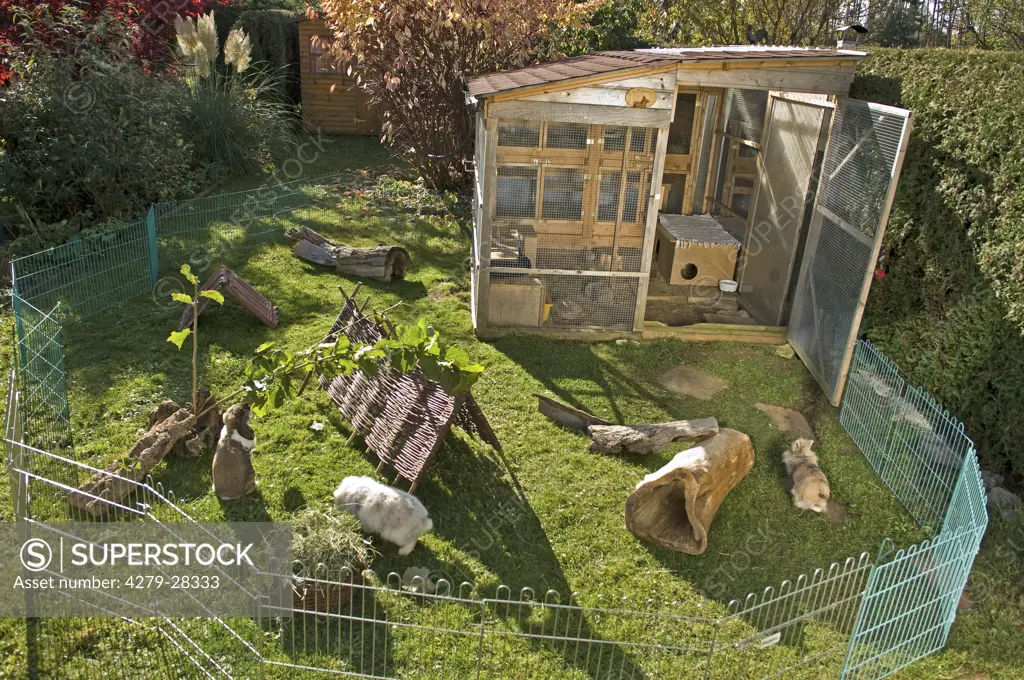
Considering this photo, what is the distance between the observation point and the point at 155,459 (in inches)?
287

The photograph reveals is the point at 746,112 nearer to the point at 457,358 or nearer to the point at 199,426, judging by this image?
the point at 457,358

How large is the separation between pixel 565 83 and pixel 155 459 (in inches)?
229

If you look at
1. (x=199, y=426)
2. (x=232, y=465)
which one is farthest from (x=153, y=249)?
(x=232, y=465)

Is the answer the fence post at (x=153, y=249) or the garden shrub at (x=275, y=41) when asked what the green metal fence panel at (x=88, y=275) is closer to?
the fence post at (x=153, y=249)

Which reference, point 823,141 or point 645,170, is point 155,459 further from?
point 823,141

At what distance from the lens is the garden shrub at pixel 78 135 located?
12.6 meters

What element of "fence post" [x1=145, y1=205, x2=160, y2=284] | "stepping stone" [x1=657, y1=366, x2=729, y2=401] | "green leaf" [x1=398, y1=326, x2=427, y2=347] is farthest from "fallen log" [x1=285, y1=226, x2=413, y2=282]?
"green leaf" [x1=398, y1=326, x2=427, y2=347]

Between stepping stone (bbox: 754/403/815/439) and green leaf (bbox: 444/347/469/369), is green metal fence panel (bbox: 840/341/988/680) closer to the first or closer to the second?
stepping stone (bbox: 754/403/815/439)

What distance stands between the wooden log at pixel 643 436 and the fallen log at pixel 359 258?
214 inches

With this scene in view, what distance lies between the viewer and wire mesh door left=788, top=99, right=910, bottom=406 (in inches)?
326

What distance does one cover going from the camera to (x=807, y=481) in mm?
7531

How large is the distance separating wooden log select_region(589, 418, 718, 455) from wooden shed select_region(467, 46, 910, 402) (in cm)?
215

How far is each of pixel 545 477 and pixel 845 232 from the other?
447 centimetres

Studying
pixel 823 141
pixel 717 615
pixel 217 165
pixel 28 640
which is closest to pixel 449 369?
pixel 717 615
